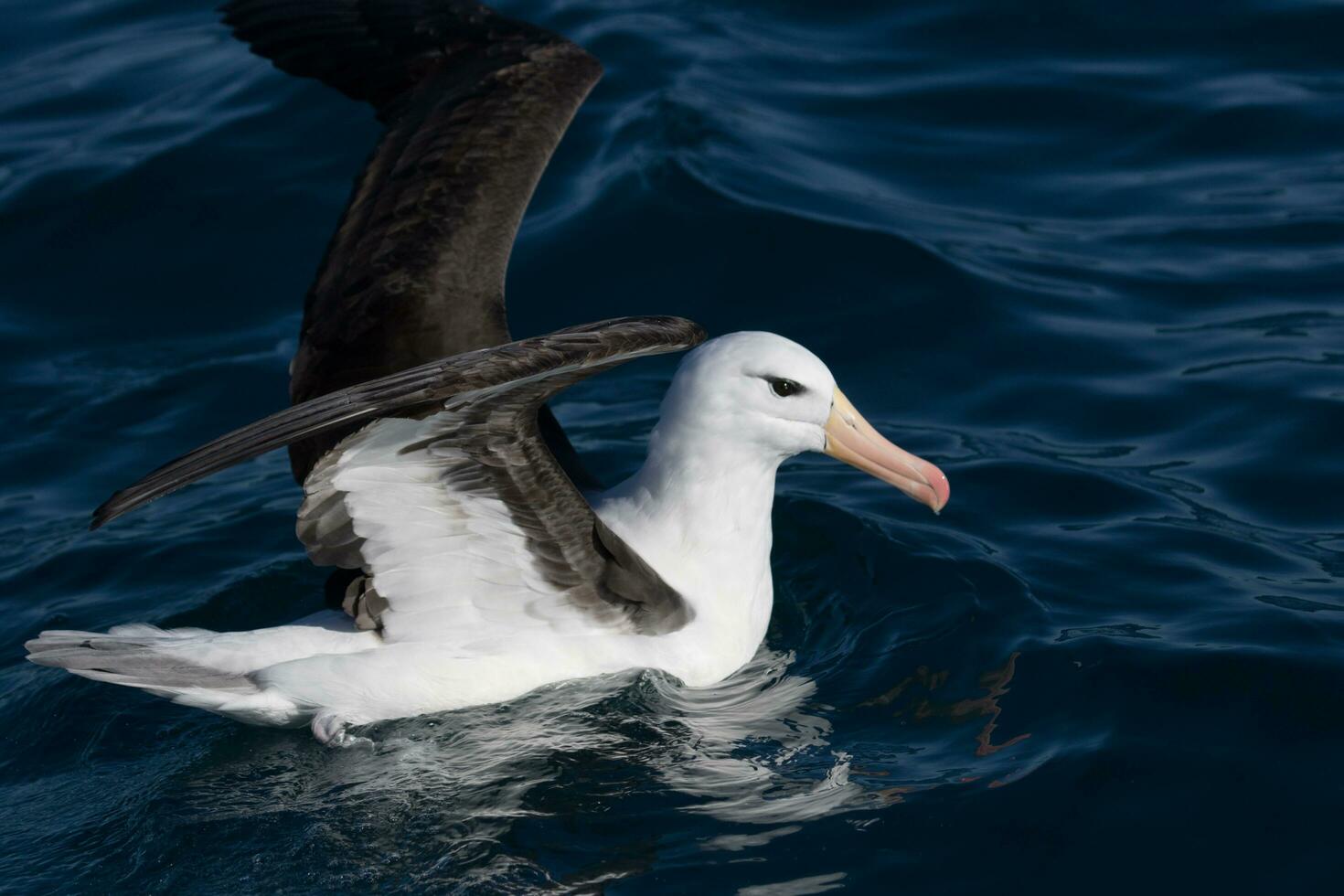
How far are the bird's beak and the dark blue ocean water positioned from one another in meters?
0.61

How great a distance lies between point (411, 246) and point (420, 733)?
7.38 feet

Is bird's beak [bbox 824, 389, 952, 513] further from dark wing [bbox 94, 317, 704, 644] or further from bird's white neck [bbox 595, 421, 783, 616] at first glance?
dark wing [bbox 94, 317, 704, 644]

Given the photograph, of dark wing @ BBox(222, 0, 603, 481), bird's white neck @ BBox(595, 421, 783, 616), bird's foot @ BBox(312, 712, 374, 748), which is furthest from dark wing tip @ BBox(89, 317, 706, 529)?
bird's foot @ BBox(312, 712, 374, 748)

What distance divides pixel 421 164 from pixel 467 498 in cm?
243

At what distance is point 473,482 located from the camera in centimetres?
549

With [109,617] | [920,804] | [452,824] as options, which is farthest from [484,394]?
[109,617]

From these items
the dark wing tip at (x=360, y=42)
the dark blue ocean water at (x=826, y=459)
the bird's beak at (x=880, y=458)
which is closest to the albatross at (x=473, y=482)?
the bird's beak at (x=880, y=458)

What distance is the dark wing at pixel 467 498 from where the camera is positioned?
15.1 ft

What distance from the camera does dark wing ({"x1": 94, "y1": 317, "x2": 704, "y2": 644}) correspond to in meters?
4.60

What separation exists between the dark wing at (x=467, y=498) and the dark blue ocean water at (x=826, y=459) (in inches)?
15.8

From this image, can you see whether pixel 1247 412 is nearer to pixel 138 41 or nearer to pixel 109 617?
pixel 109 617

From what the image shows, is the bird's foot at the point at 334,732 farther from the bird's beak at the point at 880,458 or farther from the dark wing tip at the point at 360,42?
the dark wing tip at the point at 360,42

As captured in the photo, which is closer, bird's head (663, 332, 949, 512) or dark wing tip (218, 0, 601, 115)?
bird's head (663, 332, 949, 512)

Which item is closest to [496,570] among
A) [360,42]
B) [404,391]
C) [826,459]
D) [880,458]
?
[404,391]
